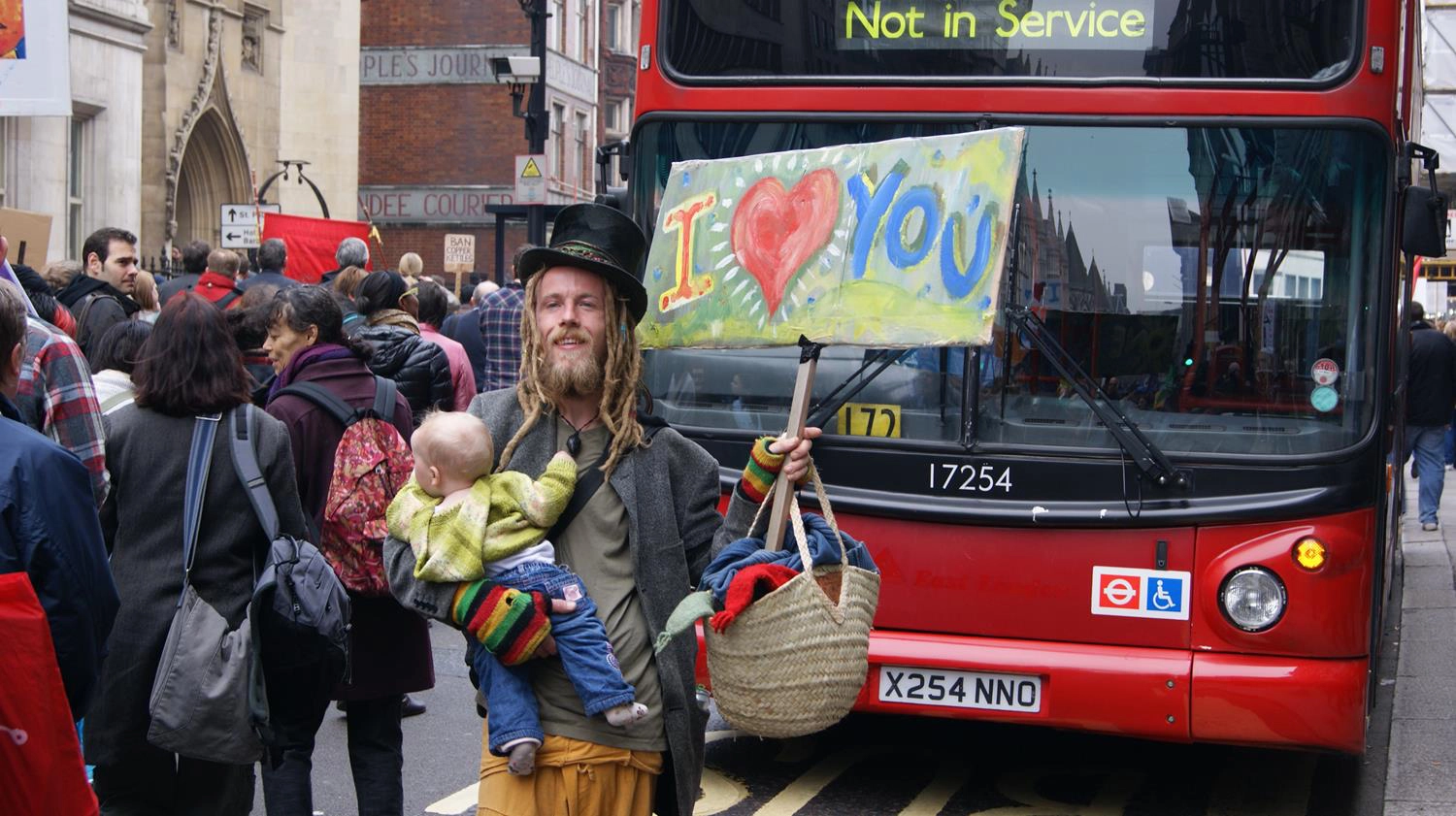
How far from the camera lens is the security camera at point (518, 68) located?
66.0 feet

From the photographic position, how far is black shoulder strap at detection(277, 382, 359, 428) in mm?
5812

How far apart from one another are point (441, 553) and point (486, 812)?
546 mm

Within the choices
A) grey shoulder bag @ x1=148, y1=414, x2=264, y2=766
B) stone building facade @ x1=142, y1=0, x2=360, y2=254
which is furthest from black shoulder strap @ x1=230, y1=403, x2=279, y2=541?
stone building facade @ x1=142, y1=0, x2=360, y2=254

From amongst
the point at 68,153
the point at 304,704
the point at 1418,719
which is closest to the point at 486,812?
the point at 304,704

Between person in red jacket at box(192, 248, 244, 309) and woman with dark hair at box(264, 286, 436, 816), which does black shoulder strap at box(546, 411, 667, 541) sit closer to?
woman with dark hair at box(264, 286, 436, 816)

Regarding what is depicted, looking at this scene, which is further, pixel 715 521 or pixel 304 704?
pixel 304 704

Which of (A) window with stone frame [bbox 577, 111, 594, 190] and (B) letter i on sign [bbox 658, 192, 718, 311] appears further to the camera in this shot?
(A) window with stone frame [bbox 577, 111, 594, 190]

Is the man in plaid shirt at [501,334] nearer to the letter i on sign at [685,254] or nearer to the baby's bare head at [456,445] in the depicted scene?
the letter i on sign at [685,254]

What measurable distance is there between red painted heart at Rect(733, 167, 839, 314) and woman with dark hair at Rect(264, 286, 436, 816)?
68.9 inches

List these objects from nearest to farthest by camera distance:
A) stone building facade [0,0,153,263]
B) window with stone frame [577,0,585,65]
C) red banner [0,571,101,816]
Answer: red banner [0,571,101,816], stone building facade [0,0,153,263], window with stone frame [577,0,585,65]

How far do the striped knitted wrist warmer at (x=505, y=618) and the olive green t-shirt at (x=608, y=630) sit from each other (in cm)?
14

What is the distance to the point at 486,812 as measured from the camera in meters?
3.61

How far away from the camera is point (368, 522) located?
18.4 feet

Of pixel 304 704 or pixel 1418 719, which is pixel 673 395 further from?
pixel 1418 719
